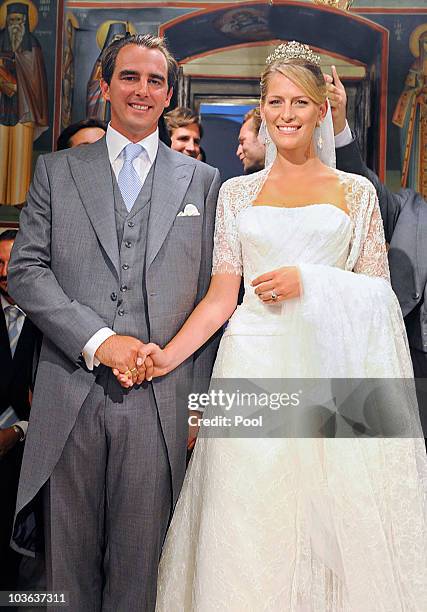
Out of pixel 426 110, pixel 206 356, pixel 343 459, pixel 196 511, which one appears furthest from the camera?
pixel 426 110

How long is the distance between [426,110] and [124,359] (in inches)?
60.0

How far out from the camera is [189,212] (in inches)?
104

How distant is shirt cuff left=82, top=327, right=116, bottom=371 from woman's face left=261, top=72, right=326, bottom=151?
2.69 ft

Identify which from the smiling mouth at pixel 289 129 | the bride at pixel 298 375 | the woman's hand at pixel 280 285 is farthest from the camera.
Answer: the smiling mouth at pixel 289 129

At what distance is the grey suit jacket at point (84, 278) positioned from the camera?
2.52 m

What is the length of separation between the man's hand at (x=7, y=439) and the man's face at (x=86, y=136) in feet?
3.65

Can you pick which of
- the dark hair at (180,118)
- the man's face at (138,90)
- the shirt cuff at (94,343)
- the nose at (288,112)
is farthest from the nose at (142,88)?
the shirt cuff at (94,343)

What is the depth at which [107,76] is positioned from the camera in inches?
108

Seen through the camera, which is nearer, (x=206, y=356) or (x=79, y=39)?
(x=206, y=356)

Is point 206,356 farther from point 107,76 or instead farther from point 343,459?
point 107,76

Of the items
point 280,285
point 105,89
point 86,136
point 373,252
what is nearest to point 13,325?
point 86,136

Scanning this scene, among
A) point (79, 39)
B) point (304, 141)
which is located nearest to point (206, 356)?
point (304, 141)

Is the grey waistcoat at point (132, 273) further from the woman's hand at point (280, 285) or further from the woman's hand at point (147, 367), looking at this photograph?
the woman's hand at point (280, 285)

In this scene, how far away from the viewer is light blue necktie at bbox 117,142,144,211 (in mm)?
2627
